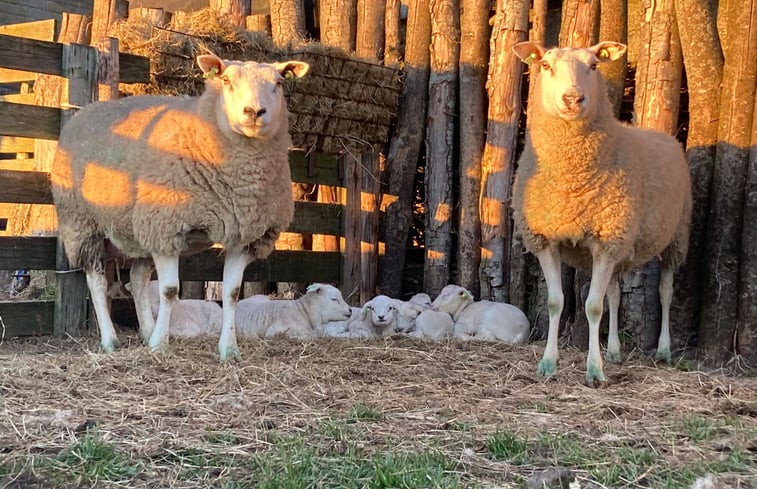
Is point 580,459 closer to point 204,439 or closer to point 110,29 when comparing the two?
point 204,439

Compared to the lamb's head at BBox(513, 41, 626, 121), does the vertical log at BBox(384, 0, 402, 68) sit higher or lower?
higher

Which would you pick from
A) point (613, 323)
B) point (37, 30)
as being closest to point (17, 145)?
point (37, 30)

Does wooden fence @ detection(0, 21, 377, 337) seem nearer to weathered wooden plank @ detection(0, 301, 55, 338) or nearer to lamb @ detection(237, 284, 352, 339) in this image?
weathered wooden plank @ detection(0, 301, 55, 338)

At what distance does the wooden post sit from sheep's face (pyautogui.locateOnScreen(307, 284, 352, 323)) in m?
2.24

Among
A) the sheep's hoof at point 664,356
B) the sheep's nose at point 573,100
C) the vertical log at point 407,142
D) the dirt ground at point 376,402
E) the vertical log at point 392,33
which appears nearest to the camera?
the dirt ground at point 376,402

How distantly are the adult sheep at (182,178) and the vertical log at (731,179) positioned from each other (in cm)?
363

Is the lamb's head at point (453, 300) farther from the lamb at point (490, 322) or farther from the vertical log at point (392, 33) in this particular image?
the vertical log at point (392, 33)

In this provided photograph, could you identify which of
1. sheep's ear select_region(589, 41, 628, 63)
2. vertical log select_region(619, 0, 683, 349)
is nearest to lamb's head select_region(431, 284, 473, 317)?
vertical log select_region(619, 0, 683, 349)

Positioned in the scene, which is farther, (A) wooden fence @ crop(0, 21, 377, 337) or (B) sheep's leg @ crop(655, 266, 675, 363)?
(B) sheep's leg @ crop(655, 266, 675, 363)

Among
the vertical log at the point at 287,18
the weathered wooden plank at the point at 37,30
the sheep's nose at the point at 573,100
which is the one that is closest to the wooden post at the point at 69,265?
the weathered wooden plank at the point at 37,30

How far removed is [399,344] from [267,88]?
8.80 feet

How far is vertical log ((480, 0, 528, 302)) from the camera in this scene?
30.1 ft

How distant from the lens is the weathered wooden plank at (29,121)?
743 cm

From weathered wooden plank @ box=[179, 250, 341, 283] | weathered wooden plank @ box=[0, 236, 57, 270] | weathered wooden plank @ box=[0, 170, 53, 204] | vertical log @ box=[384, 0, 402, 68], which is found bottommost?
weathered wooden plank @ box=[179, 250, 341, 283]
